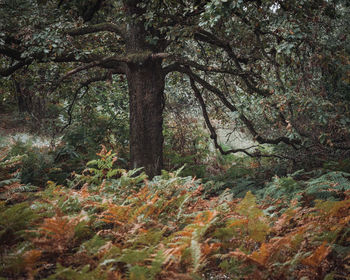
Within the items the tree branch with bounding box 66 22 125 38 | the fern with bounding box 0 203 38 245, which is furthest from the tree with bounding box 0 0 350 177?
the fern with bounding box 0 203 38 245

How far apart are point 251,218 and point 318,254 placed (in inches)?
24.1

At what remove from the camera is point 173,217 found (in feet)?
10.1

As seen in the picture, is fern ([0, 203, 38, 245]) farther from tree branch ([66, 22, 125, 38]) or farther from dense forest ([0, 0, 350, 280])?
tree branch ([66, 22, 125, 38])

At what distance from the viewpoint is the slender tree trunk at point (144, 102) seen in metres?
6.52

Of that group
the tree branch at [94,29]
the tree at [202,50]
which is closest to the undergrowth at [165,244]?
the tree at [202,50]

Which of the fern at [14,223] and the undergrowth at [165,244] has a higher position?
the fern at [14,223]

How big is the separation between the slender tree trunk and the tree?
0.8 inches

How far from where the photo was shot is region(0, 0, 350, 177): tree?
5.15 m

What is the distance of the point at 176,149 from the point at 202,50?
341 cm

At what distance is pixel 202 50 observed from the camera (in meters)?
7.55

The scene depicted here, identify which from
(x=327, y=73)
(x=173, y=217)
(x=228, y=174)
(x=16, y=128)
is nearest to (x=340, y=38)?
(x=327, y=73)

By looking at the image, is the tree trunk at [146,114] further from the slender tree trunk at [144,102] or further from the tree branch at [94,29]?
the tree branch at [94,29]

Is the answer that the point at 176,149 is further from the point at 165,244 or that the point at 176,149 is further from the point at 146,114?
the point at 165,244

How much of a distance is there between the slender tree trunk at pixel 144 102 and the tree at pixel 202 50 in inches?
0.8
